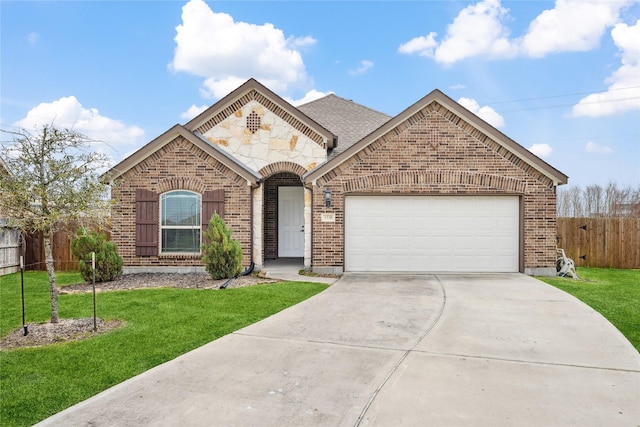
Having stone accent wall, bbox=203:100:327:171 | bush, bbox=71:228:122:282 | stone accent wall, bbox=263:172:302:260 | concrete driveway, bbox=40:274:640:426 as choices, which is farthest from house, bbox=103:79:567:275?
concrete driveway, bbox=40:274:640:426

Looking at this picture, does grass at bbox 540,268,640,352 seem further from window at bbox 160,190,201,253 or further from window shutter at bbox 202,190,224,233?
window at bbox 160,190,201,253

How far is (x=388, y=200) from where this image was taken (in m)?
12.0

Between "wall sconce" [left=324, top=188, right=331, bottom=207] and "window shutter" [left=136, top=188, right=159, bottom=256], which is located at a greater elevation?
→ "wall sconce" [left=324, top=188, right=331, bottom=207]

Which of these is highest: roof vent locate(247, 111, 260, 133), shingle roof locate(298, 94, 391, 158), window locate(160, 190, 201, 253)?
shingle roof locate(298, 94, 391, 158)

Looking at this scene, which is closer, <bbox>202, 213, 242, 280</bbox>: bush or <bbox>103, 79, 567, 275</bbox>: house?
<bbox>202, 213, 242, 280</bbox>: bush

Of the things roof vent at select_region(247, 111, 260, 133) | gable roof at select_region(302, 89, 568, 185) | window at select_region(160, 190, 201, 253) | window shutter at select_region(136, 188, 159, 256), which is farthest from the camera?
roof vent at select_region(247, 111, 260, 133)

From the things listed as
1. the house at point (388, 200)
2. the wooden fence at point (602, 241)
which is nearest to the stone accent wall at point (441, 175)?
the house at point (388, 200)

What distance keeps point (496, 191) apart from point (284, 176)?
22.8 ft

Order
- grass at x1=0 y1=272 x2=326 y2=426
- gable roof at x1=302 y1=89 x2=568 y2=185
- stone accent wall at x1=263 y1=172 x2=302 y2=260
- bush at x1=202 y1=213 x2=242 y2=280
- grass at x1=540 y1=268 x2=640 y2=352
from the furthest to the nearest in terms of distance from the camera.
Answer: stone accent wall at x1=263 y1=172 x2=302 y2=260, gable roof at x1=302 y1=89 x2=568 y2=185, bush at x1=202 y1=213 x2=242 y2=280, grass at x1=540 y1=268 x2=640 y2=352, grass at x1=0 y1=272 x2=326 y2=426

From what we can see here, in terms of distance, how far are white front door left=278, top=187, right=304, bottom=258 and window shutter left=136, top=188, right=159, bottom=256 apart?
14.5 feet

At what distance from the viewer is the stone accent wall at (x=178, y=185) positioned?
12.2 meters

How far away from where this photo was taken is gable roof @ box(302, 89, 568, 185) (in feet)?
37.7

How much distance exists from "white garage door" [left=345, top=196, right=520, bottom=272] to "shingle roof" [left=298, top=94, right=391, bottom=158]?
9.71 ft

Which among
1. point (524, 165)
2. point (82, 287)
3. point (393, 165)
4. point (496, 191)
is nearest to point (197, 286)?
point (82, 287)
